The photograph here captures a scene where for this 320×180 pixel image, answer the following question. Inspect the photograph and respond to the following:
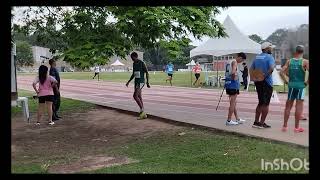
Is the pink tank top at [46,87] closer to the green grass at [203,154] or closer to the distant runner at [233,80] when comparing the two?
the green grass at [203,154]

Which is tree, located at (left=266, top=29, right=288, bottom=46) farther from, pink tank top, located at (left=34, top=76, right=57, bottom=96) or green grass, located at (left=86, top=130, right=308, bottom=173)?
pink tank top, located at (left=34, top=76, right=57, bottom=96)

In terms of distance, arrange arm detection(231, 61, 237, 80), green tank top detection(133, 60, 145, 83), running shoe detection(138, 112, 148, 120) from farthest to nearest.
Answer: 1. running shoe detection(138, 112, 148, 120)
2. green tank top detection(133, 60, 145, 83)
3. arm detection(231, 61, 237, 80)

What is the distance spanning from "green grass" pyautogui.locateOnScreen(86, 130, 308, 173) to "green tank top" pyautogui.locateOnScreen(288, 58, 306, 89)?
3.35 feet

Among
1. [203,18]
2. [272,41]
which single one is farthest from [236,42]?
[272,41]

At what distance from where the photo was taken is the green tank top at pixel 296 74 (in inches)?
281

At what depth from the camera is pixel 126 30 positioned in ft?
30.4

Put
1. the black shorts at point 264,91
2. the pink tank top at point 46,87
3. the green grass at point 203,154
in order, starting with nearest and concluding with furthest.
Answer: the green grass at point 203,154 < the black shorts at point 264,91 < the pink tank top at point 46,87

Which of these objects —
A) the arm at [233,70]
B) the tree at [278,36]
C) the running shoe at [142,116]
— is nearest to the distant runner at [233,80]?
the arm at [233,70]

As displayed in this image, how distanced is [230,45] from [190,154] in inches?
613

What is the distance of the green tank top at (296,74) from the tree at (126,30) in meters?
2.67

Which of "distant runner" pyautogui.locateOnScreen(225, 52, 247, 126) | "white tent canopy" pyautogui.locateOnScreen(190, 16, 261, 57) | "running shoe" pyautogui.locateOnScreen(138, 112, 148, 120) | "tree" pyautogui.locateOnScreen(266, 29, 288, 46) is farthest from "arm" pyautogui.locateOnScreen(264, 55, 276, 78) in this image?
"white tent canopy" pyautogui.locateOnScreen(190, 16, 261, 57)

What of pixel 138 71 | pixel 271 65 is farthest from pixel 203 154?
pixel 138 71

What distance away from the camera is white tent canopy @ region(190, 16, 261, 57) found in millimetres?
22281
